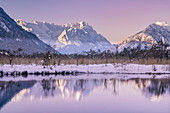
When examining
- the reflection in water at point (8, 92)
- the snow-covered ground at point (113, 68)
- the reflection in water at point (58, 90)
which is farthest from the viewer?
the snow-covered ground at point (113, 68)

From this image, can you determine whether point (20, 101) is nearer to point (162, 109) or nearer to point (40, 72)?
point (162, 109)

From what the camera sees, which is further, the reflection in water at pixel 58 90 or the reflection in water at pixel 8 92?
the reflection in water at pixel 58 90

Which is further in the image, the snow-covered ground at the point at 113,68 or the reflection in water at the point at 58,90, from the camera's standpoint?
the snow-covered ground at the point at 113,68

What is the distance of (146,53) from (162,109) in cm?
→ 5088

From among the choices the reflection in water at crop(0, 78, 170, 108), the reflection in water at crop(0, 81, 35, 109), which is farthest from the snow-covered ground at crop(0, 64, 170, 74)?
the reflection in water at crop(0, 81, 35, 109)

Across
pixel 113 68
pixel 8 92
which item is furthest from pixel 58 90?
pixel 113 68

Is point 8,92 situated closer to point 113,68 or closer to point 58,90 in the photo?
A: point 58,90

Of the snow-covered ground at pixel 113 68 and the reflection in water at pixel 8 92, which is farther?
the snow-covered ground at pixel 113 68

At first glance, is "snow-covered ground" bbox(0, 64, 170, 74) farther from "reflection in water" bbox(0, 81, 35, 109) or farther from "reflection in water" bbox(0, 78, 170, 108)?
"reflection in water" bbox(0, 81, 35, 109)

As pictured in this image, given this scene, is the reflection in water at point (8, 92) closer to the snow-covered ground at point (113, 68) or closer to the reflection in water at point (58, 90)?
the reflection in water at point (58, 90)

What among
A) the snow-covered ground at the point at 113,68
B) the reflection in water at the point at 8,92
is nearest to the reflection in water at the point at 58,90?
the reflection in water at the point at 8,92

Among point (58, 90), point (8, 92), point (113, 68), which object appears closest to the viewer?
point (8, 92)

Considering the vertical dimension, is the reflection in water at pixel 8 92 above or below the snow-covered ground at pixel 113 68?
below

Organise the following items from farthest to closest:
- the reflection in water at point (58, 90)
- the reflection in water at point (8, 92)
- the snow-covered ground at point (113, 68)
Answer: the snow-covered ground at point (113, 68) < the reflection in water at point (58, 90) < the reflection in water at point (8, 92)
